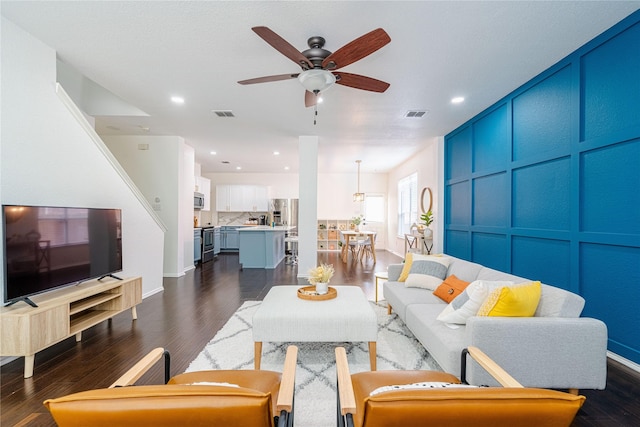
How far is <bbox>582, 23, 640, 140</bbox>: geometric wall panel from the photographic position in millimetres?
2283

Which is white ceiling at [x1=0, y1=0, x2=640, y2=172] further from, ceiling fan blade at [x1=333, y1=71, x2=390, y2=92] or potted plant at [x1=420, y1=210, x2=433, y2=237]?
potted plant at [x1=420, y1=210, x2=433, y2=237]

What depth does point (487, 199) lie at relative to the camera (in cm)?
420

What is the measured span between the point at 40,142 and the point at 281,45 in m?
2.47

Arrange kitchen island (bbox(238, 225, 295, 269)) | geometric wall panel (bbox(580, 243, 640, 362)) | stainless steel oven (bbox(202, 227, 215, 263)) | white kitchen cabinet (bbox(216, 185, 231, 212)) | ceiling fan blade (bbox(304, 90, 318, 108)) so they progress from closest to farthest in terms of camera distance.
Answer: geometric wall panel (bbox(580, 243, 640, 362))
ceiling fan blade (bbox(304, 90, 318, 108))
kitchen island (bbox(238, 225, 295, 269))
stainless steel oven (bbox(202, 227, 215, 263))
white kitchen cabinet (bbox(216, 185, 231, 212))

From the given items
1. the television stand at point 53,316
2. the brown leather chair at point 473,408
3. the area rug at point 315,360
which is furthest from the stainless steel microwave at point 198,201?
the brown leather chair at point 473,408

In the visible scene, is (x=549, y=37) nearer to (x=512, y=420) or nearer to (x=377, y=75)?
(x=377, y=75)

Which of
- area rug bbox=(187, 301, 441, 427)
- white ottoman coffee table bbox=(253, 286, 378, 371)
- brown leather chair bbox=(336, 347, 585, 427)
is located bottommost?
area rug bbox=(187, 301, 441, 427)

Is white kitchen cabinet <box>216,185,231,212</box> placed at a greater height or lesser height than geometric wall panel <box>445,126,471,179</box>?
lesser

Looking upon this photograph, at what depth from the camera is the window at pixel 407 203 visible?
7563 millimetres

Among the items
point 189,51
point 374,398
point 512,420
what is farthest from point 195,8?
point 512,420

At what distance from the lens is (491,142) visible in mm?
4090

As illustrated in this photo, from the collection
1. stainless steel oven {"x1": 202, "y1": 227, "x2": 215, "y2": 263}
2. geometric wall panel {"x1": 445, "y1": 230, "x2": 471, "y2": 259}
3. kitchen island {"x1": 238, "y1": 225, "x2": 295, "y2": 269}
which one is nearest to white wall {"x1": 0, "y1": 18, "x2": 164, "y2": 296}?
kitchen island {"x1": 238, "y1": 225, "x2": 295, "y2": 269}

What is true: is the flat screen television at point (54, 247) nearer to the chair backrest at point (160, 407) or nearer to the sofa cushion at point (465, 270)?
the chair backrest at point (160, 407)

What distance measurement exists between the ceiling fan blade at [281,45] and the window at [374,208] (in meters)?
8.09
